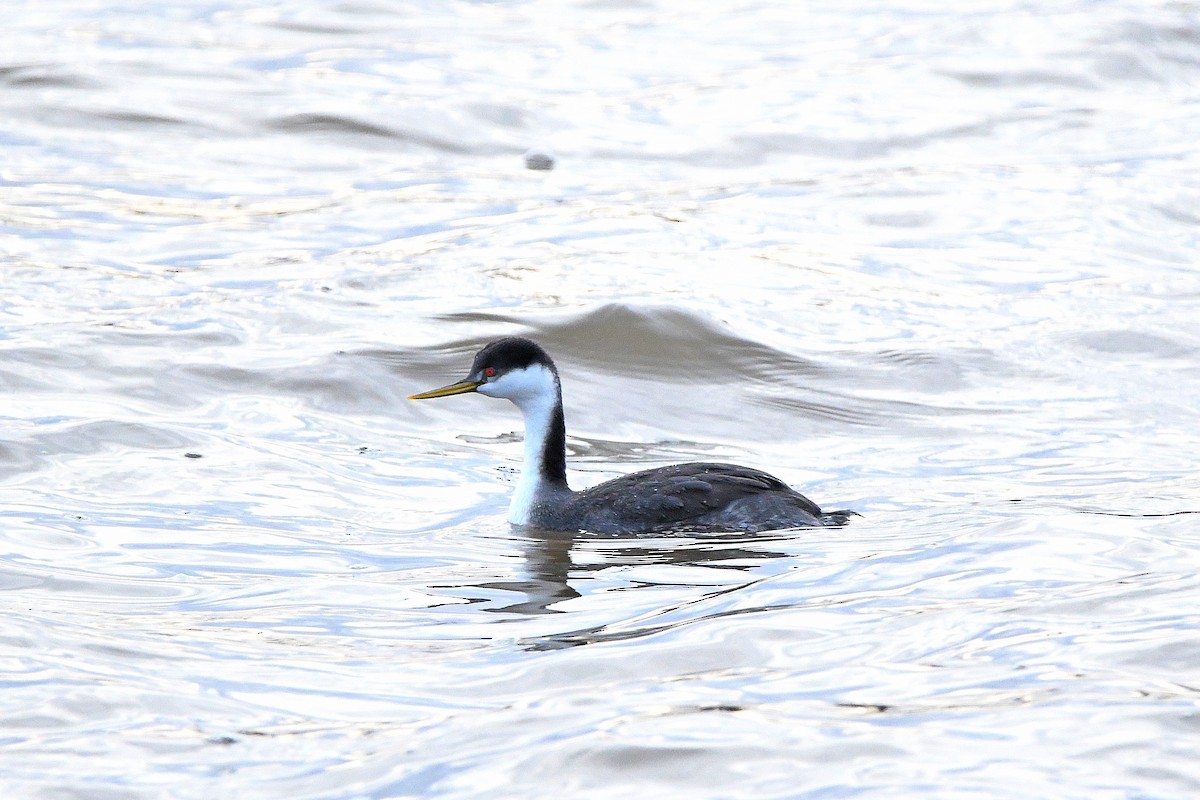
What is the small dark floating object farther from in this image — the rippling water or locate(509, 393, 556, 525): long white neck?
locate(509, 393, 556, 525): long white neck

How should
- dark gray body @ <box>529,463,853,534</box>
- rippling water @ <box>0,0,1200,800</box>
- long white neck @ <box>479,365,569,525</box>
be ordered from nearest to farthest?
rippling water @ <box>0,0,1200,800</box> → dark gray body @ <box>529,463,853,534</box> → long white neck @ <box>479,365,569,525</box>

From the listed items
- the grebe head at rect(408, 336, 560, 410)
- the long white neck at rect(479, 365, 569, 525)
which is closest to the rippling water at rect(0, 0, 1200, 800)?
the long white neck at rect(479, 365, 569, 525)

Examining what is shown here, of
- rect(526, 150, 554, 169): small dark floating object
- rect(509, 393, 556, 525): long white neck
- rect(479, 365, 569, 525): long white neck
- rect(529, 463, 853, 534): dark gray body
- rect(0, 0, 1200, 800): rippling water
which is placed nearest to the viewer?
rect(0, 0, 1200, 800): rippling water

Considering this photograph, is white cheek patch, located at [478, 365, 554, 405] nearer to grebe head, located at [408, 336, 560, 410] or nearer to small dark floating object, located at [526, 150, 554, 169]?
grebe head, located at [408, 336, 560, 410]

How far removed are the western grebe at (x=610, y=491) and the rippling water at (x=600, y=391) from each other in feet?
0.48

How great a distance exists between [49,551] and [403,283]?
551cm

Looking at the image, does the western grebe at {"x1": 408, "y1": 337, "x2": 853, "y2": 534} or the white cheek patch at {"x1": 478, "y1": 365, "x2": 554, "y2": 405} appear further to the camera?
the white cheek patch at {"x1": 478, "y1": 365, "x2": 554, "y2": 405}

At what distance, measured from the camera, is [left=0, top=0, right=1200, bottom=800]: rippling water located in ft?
19.0

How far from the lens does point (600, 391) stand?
37.5 feet

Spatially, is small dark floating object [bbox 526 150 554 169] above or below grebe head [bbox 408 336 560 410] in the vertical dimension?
below

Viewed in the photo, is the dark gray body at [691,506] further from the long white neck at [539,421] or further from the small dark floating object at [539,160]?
the small dark floating object at [539,160]

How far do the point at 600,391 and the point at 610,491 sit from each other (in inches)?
113

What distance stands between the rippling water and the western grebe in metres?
0.15

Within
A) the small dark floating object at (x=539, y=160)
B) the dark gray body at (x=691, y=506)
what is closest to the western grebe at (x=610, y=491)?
the dark gray body at (x=691, y=506)
